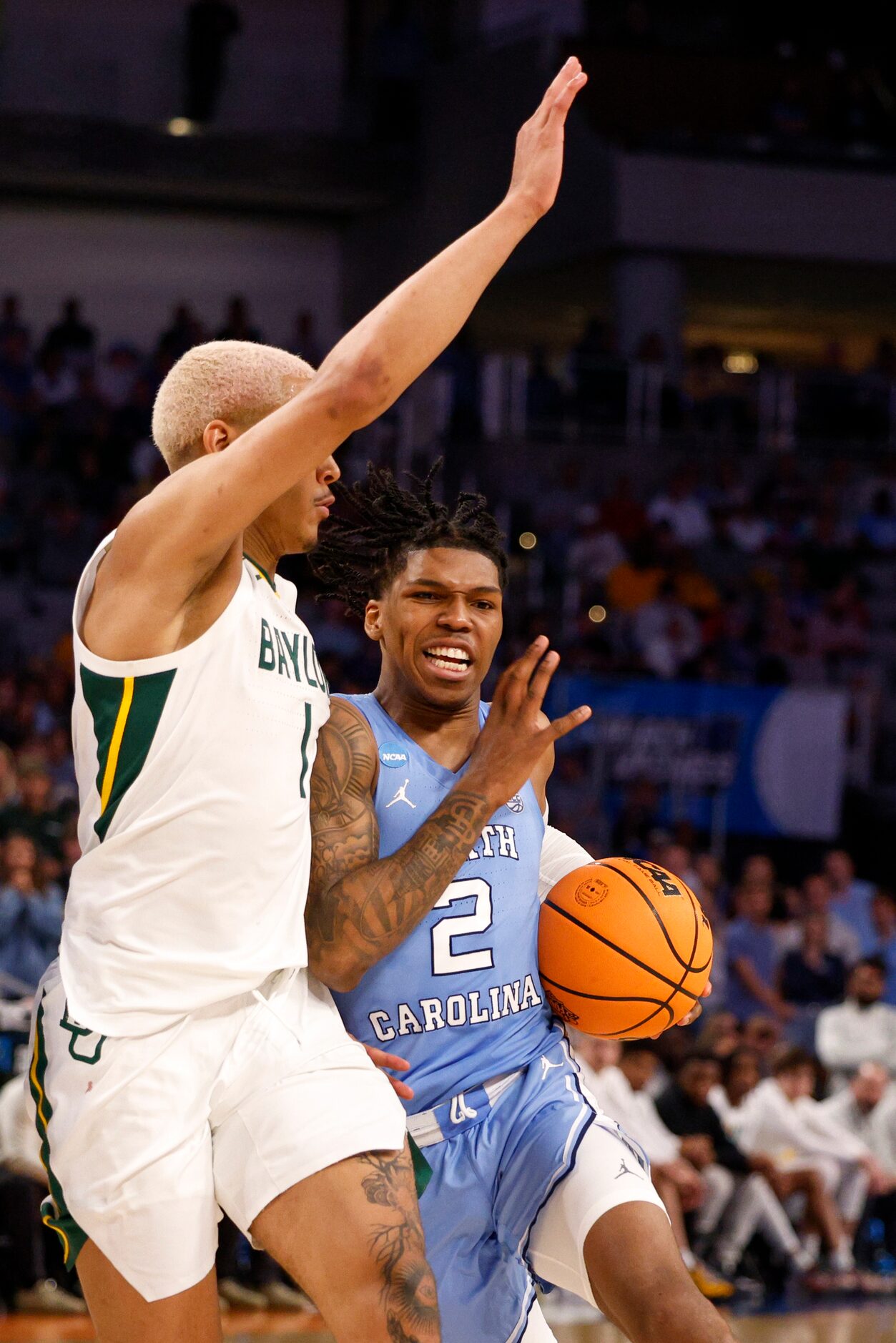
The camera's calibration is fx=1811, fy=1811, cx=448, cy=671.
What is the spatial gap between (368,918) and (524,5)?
55.4ft

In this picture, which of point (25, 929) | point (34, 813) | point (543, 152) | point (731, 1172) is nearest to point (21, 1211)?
point (25, 929)

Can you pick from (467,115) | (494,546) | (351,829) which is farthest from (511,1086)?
(467,115)

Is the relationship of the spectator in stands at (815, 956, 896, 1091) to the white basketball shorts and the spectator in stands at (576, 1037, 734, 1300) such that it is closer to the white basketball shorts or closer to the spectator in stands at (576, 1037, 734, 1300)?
the spectator in stands at (576, 1037, 734, 1300)

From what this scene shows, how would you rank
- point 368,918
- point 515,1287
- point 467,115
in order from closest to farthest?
point 368,918 < point 515,1287 < point 467,115

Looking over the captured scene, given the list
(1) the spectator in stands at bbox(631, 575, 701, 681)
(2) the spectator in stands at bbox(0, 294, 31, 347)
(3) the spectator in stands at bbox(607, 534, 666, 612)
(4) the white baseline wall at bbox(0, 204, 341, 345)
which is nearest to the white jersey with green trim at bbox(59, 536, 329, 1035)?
(1) the spectator in stands at bbox(631, 575, 701, 681)

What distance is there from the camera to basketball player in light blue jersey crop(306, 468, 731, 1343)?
3.44 meters

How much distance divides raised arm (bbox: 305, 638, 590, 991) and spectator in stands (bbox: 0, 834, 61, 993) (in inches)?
190

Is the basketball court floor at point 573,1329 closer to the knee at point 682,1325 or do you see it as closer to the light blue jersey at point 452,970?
the light blue jersey at point 452,970

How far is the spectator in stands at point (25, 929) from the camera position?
820cm

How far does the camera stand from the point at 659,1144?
866 cm

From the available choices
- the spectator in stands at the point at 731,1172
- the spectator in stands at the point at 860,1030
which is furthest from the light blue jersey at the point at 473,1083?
the spectator in stands at the point at 860,1030

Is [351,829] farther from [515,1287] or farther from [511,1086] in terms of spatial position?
[515,1287]

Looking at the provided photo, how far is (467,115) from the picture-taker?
58.1 feet

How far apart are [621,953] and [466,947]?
1.20 ft
